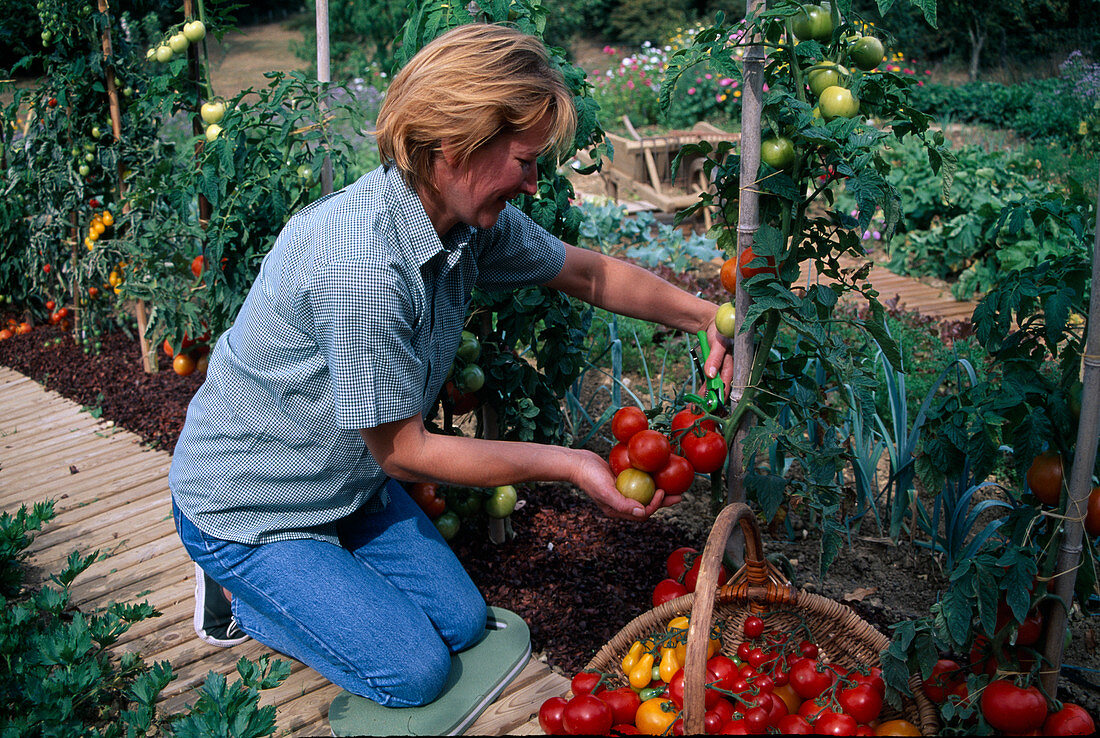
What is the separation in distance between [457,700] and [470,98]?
1266mm

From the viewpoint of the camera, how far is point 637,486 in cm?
152

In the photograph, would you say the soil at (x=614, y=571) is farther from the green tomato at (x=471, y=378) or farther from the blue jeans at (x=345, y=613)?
the green tomato at (x=471, y=378)

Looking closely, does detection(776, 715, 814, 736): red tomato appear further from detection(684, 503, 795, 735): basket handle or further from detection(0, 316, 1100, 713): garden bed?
detection(0, 316, 1100, 713): garden bed

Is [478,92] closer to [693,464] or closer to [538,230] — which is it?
[538,230]

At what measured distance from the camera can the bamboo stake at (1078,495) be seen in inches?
48.8

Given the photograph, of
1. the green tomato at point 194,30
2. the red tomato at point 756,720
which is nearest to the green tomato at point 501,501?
the red tomato at point 756,720

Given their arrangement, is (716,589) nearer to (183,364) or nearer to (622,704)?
(622,704)

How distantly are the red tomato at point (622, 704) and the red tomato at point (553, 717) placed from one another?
8 centimetres

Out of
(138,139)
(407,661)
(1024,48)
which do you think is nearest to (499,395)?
(407,661)

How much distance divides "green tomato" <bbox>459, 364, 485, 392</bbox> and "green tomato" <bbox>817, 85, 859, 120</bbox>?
1040mm

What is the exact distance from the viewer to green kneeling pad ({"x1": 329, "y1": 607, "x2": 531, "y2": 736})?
1.74m

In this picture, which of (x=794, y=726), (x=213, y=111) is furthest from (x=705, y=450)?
(x=213, y=111)

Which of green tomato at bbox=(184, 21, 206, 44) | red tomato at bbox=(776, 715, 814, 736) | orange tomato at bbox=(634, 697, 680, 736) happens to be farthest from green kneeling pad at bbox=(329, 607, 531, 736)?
green tomato at bbox=(184, 21, 206, 44)

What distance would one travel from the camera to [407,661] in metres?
1.75
